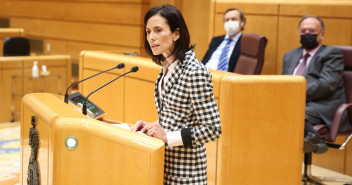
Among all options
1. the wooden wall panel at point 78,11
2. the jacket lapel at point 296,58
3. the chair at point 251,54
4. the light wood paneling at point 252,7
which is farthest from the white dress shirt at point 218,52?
the wooden wall panel at point 78,11

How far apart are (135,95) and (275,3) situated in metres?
2.08

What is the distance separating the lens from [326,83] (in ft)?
14.6

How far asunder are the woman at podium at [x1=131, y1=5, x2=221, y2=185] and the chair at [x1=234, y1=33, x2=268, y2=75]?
303 centimetres

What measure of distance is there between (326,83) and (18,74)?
4.36 m

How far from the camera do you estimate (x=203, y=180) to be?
2113mm

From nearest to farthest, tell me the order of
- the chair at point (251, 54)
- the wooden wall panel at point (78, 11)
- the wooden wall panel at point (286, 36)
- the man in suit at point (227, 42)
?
the chair at point (251, 54)
the wooden wall panel at point (286, 36)
the man in suit at point (227, 42)
the wooden wall panel at point (78, 11)

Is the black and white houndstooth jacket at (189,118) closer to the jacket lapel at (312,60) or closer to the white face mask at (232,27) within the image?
the jacket lapel at (312,60)

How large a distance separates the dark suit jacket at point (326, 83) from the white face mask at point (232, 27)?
1210 millimetres

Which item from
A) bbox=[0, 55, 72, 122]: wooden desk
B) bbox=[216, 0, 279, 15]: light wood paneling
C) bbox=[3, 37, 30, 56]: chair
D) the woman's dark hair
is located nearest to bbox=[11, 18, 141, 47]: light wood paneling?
bbox=[0, 55, 72, 122]: wooden desk

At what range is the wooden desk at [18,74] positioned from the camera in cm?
703

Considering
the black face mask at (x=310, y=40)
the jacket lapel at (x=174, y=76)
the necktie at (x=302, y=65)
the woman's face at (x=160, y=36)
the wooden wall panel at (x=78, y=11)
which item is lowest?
the necktie at (x=302, y=65)

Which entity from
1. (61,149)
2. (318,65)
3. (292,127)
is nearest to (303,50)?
(318,65)

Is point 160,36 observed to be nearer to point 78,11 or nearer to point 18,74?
point 18,74

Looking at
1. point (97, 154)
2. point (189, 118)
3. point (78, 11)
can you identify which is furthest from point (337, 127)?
point (78, 11)
